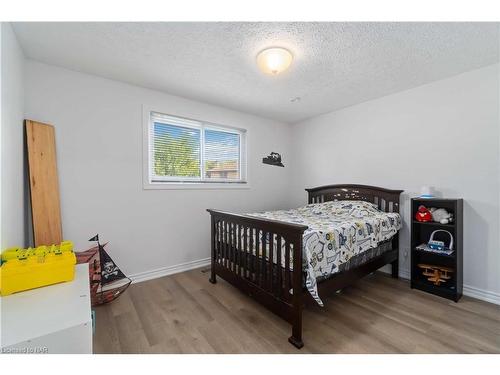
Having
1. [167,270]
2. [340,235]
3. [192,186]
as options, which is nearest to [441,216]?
[340,235]

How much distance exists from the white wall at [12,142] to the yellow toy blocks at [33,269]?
24cm

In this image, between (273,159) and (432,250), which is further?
(273,159)

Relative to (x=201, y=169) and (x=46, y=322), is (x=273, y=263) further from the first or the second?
(x=201, y=169)

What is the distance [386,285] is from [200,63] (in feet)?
10.1

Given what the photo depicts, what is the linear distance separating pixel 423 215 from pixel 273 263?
180cm

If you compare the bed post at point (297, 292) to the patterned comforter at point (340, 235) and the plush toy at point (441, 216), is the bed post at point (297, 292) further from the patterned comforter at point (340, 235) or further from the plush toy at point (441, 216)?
the plush toy at point (441, 216)

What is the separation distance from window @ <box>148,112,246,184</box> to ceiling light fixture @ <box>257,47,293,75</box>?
149 centimetres

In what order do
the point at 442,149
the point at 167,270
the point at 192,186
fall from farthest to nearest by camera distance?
1. the point at 192,186
2. the point at 167,270
3. the point at 442,149

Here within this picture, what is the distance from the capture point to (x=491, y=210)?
2211 millimetres

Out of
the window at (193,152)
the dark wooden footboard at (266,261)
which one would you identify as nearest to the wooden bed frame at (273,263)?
the dark wooden footboard at (266,261)

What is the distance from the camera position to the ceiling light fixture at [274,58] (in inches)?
73.7

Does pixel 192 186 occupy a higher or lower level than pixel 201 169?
lower

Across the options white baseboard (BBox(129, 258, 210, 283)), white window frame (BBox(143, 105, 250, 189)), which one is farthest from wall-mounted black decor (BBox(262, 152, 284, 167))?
white baseboard (BBox(129, 258, 210, 283))

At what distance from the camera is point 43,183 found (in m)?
2.04
